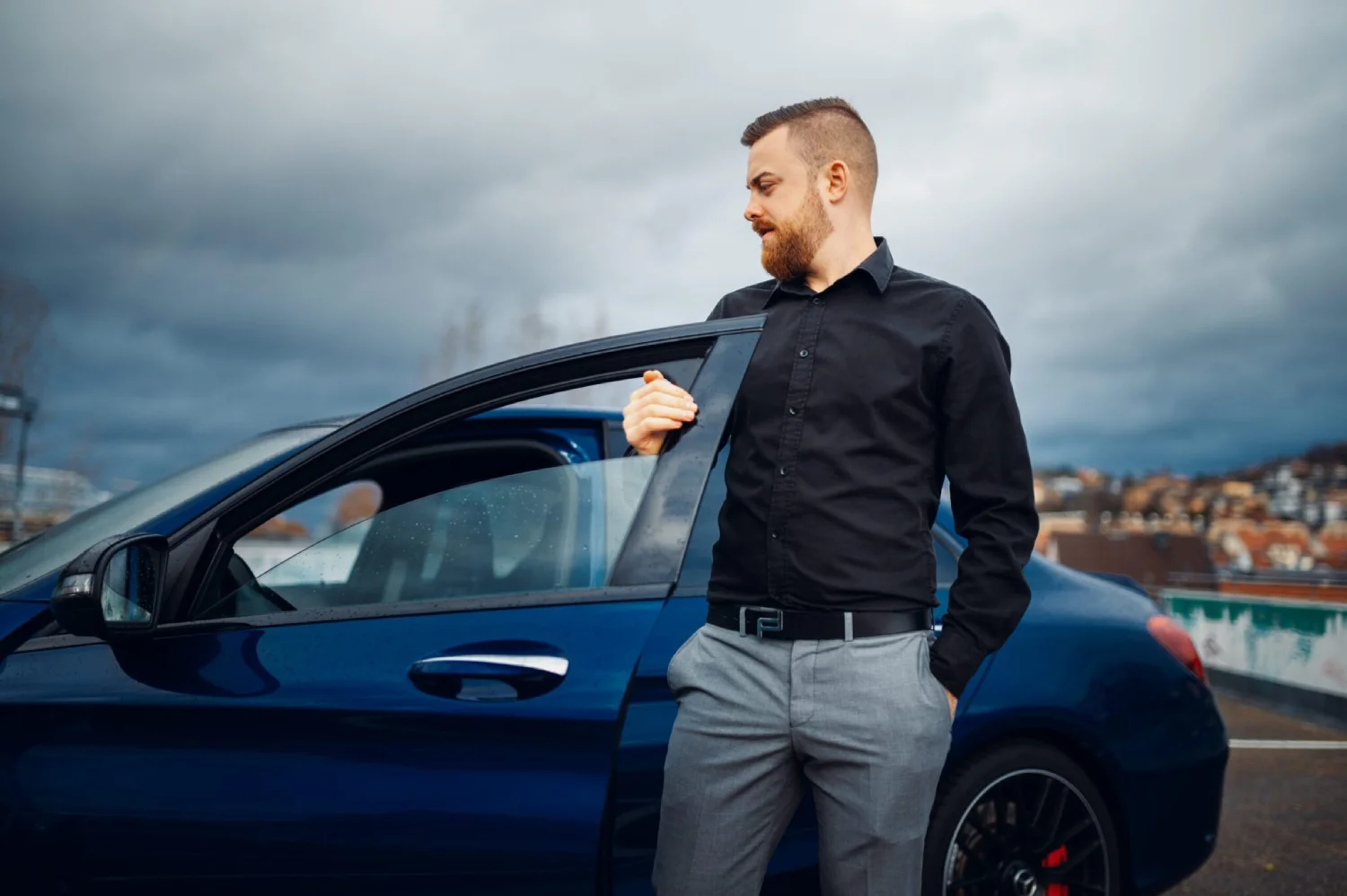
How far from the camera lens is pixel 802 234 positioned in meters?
1.83

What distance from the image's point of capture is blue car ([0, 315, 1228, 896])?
1835mm

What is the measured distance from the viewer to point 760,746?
1643mm

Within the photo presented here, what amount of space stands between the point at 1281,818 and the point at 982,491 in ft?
14.1

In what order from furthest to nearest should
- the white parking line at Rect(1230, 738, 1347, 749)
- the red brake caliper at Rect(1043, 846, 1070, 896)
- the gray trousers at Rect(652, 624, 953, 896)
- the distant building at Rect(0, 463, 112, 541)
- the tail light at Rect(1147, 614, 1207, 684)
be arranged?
the distant building at Rect(0, 463, 112, 541) → the white parking line at Rect(1230, 738, 1347, 749) → the tail light at Rect(1147, 614, 1207, 684) → the red brake caliper at Rect(1043, 846, 1070, 896) → the gray trousers at Rect(652, 624, 953, 896)

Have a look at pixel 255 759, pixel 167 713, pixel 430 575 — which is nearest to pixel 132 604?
pixel 167 713

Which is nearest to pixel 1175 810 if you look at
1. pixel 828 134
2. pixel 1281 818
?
pixel 828 134

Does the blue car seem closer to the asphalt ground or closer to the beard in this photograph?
the beard

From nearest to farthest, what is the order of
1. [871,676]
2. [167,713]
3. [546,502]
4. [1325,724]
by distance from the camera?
[871,676], [167,713], [546,502], [1325,724]

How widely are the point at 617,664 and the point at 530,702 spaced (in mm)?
180

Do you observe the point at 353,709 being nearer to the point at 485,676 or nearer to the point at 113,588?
the point at 485,676

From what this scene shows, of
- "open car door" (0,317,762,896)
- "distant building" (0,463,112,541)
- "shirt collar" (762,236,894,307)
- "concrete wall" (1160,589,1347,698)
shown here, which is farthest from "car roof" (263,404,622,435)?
"distant building" (0,463,112,541)

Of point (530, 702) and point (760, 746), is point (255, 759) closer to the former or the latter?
point (530, 702)

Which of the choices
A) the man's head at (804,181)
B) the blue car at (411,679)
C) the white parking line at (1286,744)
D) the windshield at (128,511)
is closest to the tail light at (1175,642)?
the blue car at (411,679)

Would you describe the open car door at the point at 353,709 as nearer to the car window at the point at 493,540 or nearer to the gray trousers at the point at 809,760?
the car window at the point at 493,540
